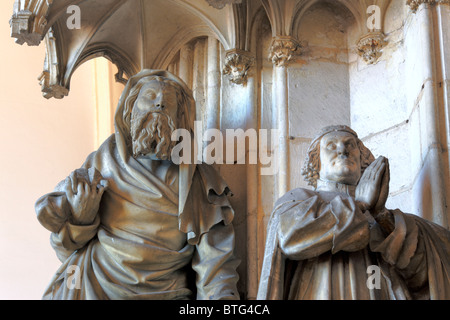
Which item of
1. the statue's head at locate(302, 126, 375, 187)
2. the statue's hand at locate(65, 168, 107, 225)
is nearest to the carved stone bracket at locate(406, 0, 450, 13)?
the statue's head at locate(302, 126, 375, 187)

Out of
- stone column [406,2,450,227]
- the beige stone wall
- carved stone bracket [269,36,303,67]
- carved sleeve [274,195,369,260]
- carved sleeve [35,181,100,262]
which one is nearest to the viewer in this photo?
carved sleeve [274,195,369,260]

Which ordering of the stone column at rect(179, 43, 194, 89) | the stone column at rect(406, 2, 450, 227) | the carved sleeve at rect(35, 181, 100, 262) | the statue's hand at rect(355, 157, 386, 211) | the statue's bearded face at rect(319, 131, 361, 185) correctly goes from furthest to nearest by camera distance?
the stone column at rect(179, 43, 194, 89) < the stone column at rect(406, 2, 450, 227) < the carved sleeve at rect(35, 181, 100, 262) < the statue's bearded face at rect(319, 131, 361, 185) < the statue's hand at rect(355, 157, 386, 211)

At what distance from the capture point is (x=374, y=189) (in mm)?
5461

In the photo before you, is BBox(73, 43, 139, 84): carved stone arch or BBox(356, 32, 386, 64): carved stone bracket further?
BBox(73, 43, 139, 84): carved stone arch

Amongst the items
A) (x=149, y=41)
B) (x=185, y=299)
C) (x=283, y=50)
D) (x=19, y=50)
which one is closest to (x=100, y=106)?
(x=19, y=50)

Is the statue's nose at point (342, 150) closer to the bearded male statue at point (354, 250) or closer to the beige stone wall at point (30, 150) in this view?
the bearded male statue at point (354, 250)

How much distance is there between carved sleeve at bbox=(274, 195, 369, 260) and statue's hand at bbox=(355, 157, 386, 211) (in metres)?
0.12

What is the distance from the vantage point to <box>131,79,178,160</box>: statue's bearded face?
601 cm

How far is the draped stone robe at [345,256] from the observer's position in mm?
5281

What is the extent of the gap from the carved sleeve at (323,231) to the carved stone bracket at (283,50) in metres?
1.50

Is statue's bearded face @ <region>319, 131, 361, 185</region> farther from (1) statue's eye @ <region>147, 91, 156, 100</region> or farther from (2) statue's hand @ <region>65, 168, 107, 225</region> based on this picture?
(2) statue's hand @ <region>65, 168, 107, 225</region>

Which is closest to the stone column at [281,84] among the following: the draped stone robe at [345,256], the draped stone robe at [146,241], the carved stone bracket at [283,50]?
the carved stone bracket at [283,50]
